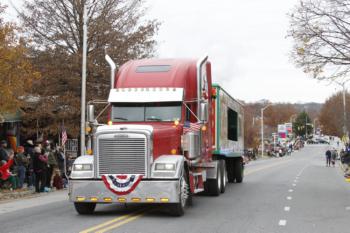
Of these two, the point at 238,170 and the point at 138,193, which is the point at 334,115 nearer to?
the point at 238,170

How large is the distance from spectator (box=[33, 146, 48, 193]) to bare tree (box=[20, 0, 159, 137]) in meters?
9.01

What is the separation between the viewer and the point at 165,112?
13.6 m

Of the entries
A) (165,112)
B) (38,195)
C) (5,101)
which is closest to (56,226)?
(165,112)

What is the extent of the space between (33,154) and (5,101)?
2.72 meters

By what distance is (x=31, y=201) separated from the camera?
1680 centimetres

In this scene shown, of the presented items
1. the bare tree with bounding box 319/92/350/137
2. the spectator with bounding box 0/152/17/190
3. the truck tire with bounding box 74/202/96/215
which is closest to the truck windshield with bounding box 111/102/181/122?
the truck tire with bounding box 74/202/96/215

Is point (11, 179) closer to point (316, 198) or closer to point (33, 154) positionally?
point (33, 154)

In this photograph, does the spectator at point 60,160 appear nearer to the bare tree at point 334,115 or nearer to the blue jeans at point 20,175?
the blue jeans at point 20,175

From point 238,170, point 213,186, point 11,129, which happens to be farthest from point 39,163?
point 11,129

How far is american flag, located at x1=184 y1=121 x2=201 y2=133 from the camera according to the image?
13495 mm

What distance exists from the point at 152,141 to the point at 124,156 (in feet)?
2.25

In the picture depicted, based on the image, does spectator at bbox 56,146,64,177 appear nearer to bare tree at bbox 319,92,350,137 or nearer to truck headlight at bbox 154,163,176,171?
truck headlight at bbox 154,163,176,171

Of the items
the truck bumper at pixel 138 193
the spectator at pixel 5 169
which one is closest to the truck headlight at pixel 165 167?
the truck bumper at pixel 138 193

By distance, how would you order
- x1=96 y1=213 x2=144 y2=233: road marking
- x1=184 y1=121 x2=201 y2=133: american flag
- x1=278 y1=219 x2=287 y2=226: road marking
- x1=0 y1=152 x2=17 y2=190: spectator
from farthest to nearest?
x1=0 y1=152 x2=17 y2=190: spectator, x1=184 y1=121 x2=201 y2=133: american flag, x1=278 y1=219 x2=287 y2=226: road marking, x1=96 y1=213 x2=144 y2=233: road marking
